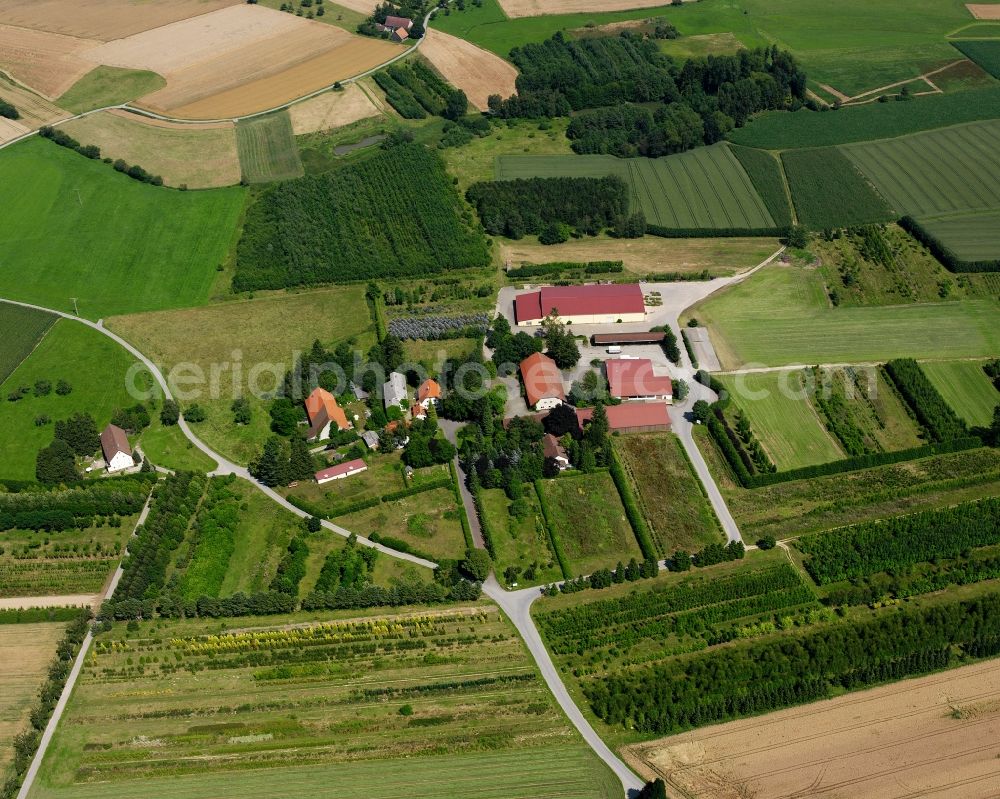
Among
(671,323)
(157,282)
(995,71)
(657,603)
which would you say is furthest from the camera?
(995,71)

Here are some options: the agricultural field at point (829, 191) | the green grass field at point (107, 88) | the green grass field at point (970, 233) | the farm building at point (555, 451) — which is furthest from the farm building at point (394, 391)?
the green grass field at point (107, 88)

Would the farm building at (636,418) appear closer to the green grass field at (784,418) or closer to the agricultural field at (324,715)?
the green grass field at (784,418)

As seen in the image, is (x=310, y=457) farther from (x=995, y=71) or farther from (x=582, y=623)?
(x=995, y=71)

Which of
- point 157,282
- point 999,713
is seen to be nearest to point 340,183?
point 157,282

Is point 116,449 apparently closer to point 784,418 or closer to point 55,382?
point 55,382

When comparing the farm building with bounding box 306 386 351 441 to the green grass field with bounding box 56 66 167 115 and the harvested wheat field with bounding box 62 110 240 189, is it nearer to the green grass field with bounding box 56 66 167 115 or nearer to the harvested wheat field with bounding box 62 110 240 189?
the harvested wheat field with bounding box 62 110 240 189

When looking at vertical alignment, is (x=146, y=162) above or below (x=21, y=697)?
above

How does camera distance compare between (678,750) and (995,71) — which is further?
(995,71)
